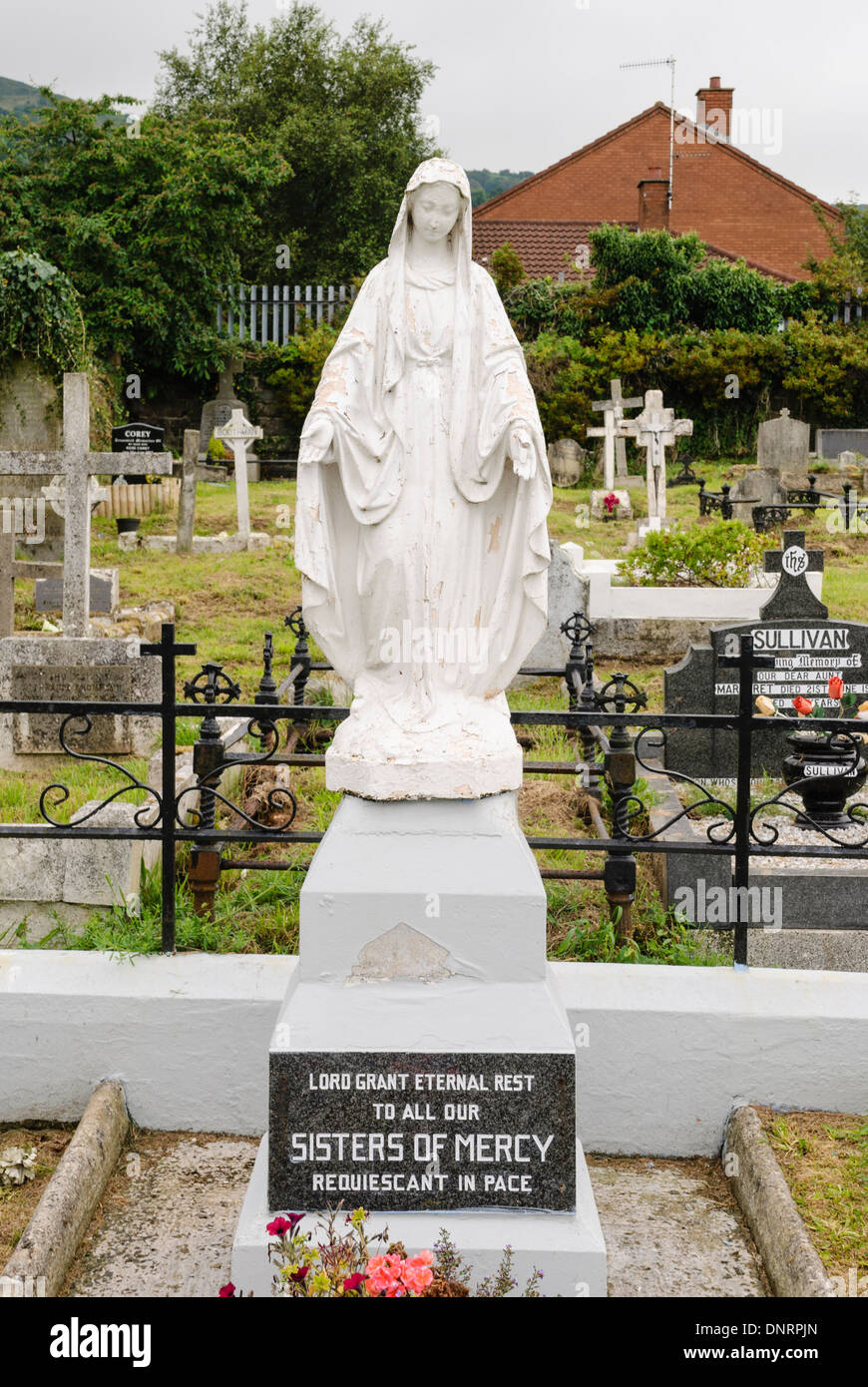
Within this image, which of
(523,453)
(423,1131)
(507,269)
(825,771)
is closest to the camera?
(423,1131)

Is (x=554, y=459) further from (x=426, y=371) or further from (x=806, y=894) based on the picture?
(x=426, y=371)

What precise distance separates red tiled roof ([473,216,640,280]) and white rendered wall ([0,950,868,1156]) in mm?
25164

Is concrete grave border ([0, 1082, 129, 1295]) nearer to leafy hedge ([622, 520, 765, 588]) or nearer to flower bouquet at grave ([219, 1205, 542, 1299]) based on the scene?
flower bouquet at grave ([219, 1205, 542, 1299])

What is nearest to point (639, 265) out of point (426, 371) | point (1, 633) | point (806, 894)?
point (1, 633)

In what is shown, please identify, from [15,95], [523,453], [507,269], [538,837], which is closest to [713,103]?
[507,269]

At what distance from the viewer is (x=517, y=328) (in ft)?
83.7

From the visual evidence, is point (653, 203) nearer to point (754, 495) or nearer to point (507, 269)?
point (507, 269)

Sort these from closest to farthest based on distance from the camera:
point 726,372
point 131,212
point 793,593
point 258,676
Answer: point 793,593, point 258,676, point 131,212, point 726,372

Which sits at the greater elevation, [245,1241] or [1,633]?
[1,633]

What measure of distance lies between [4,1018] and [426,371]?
96.7 inches

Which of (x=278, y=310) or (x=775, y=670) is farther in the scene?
(x=278, y=310)

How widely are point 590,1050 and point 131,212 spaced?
65.7ft

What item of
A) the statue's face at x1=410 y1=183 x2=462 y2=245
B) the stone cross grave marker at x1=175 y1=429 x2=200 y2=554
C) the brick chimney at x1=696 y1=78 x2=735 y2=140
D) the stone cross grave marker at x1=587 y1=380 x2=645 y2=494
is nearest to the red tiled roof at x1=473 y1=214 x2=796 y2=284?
the brick chimney at x1=696 y1=78 x2=735 y2=140

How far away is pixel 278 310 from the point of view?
82.7 feet
